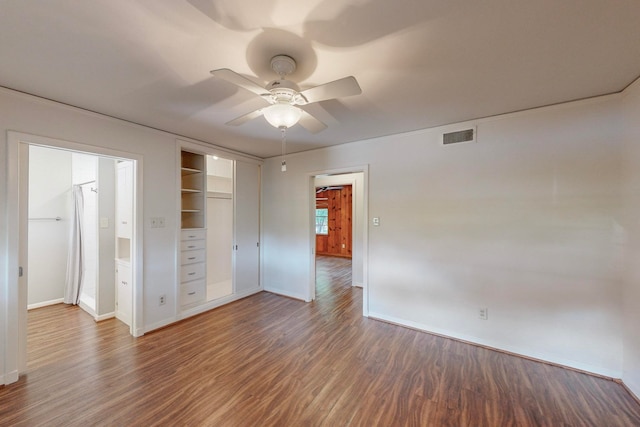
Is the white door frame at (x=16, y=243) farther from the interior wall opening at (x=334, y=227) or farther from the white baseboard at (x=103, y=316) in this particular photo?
the interior wall opening at (x=334, y=227)

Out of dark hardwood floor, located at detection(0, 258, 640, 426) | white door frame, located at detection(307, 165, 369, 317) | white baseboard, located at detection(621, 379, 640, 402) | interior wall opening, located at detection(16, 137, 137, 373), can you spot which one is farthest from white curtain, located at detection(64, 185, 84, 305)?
white baseboard, located at detection(621, 379, 640, 402)

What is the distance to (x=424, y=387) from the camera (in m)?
2.11

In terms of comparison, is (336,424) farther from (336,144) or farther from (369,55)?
(336,144)

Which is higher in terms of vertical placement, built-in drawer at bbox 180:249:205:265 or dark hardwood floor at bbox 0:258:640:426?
built-in drawer at bbox 180:249:205:265

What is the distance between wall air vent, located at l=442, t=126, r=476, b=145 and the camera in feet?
9.13

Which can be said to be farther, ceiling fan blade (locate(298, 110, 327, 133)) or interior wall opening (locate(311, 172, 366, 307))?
interior wall opening (locate(311, 172, 366, 307))

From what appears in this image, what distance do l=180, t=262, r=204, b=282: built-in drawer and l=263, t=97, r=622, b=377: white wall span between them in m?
2.52

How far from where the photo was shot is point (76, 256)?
3832mm

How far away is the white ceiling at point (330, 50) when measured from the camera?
4.21ft

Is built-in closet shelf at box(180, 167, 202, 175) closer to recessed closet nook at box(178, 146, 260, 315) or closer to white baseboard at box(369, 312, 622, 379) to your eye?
recessed closet nook at box(178, 146, 260, 315)

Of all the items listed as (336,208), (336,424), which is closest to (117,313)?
(336,424)

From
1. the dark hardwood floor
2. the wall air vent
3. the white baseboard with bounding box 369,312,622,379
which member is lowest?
the dark hardwood floor

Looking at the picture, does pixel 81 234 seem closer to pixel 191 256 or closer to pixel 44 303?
pixel 44 303

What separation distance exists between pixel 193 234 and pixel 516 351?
421 centimetres
